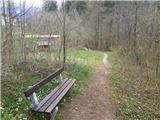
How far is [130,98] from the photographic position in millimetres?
9406

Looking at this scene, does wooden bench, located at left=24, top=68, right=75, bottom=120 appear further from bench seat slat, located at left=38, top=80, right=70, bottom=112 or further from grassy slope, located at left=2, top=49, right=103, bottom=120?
grassy slope, located at left=2, top=49, right=103, bottom=120

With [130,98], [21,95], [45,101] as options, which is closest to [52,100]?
[45,101]

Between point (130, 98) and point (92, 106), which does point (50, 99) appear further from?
point (130, 98)

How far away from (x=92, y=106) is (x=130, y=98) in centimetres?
189

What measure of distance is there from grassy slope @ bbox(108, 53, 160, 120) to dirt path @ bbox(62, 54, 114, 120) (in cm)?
29

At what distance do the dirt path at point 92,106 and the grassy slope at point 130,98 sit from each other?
11.4 inches

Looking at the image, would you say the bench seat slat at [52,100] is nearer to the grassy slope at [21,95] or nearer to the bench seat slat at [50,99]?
the bench seat slat at [50,99]

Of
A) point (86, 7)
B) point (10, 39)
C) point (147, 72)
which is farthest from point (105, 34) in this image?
point (10, 39)

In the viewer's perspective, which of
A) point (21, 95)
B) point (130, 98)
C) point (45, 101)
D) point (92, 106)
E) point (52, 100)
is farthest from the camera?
point (130, 98)

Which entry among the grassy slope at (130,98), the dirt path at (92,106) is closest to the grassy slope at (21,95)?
the dirt path at (92,106)

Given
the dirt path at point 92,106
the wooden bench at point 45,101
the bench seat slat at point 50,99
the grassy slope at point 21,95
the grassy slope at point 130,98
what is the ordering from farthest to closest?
the grassy slope at point 130,98, the dirt path at point 92,106, the grassy slope at point 21,95, the bench seat slat at point 50,99, the wooden bench at point 45,101

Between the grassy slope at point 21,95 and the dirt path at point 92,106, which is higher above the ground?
the grassy slope at point 21,95

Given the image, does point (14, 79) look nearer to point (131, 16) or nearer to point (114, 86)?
point (114, 86)

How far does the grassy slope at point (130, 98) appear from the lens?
311 inches
